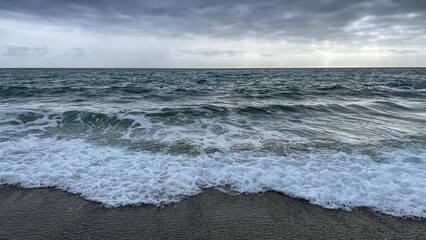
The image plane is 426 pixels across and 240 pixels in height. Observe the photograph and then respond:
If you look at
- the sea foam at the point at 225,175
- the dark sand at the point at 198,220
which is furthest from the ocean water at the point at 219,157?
the dark sand at the point at 198,220

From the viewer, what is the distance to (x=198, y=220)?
3676mm

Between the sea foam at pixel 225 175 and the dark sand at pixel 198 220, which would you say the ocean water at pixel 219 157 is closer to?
the sea foam at pixel 225 175

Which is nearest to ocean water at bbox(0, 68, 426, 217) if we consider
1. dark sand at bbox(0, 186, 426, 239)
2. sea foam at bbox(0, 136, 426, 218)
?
sea foam at bbox(0, 136, 426, 218)

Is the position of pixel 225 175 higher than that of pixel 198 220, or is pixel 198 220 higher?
pixel 225 175

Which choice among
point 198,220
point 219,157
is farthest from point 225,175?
point 198,220

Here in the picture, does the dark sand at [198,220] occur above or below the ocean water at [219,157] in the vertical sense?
below

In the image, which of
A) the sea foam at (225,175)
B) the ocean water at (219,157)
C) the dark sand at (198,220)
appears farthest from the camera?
the ocean water at (219,157)

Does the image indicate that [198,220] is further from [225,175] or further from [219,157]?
[219,157]

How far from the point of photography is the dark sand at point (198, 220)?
337 cm

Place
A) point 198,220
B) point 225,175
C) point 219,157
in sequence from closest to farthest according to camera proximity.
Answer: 1. point 198,220
2. point 225,175
3. point 219,157

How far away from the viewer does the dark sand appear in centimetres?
337

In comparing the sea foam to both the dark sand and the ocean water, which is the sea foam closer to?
the ocean water

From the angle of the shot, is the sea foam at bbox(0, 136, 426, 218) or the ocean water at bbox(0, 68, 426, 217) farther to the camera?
the ocean water at bbox(0, 68, 426, 217)

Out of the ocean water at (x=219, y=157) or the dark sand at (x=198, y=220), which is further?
the ocean water at (x=219, y=157)
